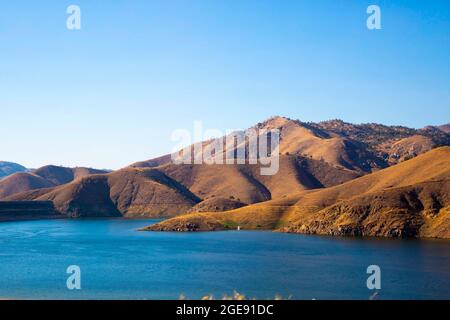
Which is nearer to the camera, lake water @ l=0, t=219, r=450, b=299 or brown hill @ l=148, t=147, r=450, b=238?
lake water @ l=0, t=219, r=450, b=299

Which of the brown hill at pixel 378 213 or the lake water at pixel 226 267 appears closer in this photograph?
the lake water at pixel 226 267

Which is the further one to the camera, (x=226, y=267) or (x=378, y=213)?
(x=378, y=213)

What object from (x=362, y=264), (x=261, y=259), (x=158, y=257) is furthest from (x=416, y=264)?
(x=158, y=257)

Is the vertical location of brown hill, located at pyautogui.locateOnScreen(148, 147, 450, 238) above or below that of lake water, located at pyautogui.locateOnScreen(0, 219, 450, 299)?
above

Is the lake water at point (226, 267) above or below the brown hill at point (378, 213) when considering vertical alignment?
below

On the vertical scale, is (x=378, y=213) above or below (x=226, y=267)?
above
